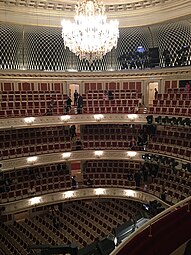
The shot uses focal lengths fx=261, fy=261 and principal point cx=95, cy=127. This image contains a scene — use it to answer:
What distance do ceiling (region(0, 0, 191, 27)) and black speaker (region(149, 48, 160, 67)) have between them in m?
3.18

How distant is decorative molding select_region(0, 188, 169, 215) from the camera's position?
1245 centimetres

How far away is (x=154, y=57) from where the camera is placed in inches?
626

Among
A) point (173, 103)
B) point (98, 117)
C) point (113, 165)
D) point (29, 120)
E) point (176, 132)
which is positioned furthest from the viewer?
point (113, 165)

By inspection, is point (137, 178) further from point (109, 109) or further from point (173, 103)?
point (173, 103)

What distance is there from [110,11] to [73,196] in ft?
31.7

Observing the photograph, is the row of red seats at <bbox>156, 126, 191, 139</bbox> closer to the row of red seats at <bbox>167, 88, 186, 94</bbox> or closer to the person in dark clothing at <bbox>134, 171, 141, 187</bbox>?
the row of red seats at <bbox>167, 88, 186, 94</bbox>

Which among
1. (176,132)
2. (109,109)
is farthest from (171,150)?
(109,109)

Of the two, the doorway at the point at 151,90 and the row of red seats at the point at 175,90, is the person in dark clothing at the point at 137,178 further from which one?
the doorway at the point at 151,90

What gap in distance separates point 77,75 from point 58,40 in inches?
93.5

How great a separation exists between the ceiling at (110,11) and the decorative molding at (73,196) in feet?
27.8

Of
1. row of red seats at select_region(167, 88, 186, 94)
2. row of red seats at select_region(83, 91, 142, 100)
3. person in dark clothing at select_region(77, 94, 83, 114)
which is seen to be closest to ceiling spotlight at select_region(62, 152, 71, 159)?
person in dark clothing at select_region(77, 94, 83, 114)

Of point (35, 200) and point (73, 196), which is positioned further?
point (73, 196)

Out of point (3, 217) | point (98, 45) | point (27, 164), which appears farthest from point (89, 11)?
point (3, 217)

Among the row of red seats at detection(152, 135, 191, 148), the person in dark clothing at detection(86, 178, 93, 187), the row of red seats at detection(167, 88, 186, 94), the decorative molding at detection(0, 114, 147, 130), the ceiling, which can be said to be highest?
the ceiling
